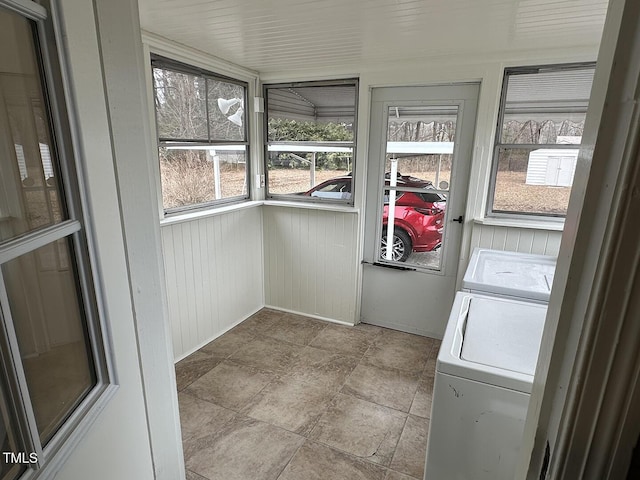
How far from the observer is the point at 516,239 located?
2.70 m

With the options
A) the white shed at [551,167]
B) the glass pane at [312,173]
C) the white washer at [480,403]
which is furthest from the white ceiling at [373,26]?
the white washer at [480,403]

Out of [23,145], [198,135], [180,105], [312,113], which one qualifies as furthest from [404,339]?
[23,145]

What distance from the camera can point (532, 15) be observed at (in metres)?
1.82

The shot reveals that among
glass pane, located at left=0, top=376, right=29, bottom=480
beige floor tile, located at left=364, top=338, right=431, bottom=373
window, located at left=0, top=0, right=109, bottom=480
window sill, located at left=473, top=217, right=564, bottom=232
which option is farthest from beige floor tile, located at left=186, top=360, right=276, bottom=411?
window sill, located at left=473, top=217, right=564, bottom=232

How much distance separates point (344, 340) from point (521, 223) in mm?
1733

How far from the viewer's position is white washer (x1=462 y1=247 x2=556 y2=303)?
187 centimetres

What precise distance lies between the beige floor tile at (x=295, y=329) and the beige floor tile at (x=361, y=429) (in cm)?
88

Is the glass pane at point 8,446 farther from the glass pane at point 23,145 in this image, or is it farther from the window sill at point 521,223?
the window sill at point 521,223

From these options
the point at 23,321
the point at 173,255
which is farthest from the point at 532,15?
the point at 173,255

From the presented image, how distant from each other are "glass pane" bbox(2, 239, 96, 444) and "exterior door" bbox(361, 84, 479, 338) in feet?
8.94

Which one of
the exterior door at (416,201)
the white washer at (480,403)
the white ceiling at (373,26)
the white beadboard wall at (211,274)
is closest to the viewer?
the white washer at (480,403)

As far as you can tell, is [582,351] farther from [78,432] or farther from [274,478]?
[274,478]

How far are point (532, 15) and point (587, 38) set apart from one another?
2.13 ft

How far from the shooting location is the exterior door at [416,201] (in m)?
2.88
